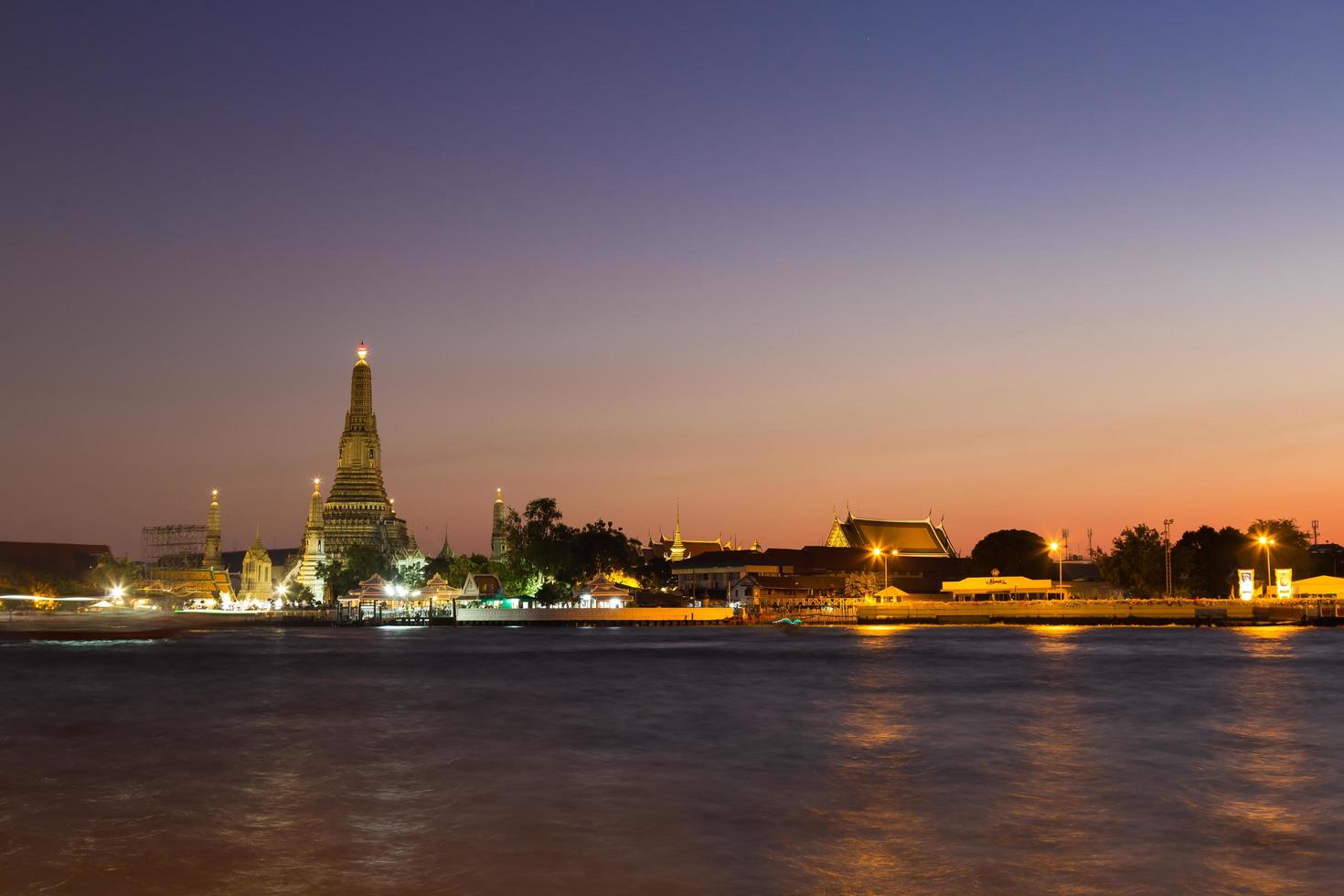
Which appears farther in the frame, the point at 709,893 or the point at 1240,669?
the point at 1240,669

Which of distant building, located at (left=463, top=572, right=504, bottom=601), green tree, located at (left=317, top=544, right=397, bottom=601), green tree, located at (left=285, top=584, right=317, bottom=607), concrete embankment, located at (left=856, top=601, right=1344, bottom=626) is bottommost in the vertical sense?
concrete embankment, located at (left=856, top=601, right=1344, bottom=626)

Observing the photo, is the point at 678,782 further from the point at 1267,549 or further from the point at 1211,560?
the point at 1211,560

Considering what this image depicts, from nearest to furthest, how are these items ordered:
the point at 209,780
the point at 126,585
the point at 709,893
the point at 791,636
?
the point at 709,893 < the point at 209,780 < the point at 791,636 < the point at 126,585

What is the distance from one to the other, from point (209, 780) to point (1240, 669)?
42.3 meters

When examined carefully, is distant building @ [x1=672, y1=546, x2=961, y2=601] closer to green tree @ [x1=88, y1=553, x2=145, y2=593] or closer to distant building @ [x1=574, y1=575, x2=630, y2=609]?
distant building @ [x1=574, y1=575, x2=630, y2=609]

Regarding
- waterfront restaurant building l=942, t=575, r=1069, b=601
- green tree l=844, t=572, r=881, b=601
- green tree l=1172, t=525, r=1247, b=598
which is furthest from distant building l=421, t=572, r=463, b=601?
green tree l=1172, t=525, r=1247, b=598

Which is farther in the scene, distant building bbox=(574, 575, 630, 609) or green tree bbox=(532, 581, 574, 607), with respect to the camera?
green tree bbox=(532, 581, 574, 607)

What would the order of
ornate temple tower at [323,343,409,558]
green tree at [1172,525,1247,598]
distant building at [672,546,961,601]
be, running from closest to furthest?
green tree at [1172,525,1247,598]
distant building at [672,546,961,601]
ornate temple tower at [323,343,409,558]

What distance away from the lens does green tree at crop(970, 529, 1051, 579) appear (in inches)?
5300

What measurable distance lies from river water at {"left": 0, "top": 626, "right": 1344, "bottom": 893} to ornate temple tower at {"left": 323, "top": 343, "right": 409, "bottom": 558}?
104 m

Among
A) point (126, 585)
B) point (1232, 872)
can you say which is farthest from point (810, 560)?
point (1232, 872)

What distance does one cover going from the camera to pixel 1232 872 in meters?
13.8

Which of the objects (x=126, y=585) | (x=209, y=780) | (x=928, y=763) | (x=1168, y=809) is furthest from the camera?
(x=126, y=585)

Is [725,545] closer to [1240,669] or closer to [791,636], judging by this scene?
[791,636]
